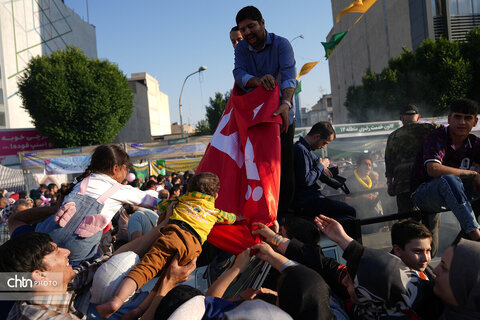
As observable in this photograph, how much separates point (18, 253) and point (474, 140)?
11.3 feet

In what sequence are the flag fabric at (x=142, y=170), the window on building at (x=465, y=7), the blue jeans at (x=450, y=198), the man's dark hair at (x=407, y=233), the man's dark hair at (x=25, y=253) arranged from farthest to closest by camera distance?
the window on building at (x=465, y=7), the flag fabric at (x=142, y=170), the blue jeans at (x=450, y=198), the man's dark hair at (x=407, y=233), the man's dark hair at (x=25, y=253)

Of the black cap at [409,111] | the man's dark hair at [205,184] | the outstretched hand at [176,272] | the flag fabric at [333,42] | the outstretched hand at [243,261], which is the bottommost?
the outstretched hand at [176,272]

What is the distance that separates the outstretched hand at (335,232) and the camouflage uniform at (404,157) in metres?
1.86

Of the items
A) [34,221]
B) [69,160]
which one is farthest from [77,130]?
[34,221]

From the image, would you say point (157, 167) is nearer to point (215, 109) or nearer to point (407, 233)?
point (407, 233)

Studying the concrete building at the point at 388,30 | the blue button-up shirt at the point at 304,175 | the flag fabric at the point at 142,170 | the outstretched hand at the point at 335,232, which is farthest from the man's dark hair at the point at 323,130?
the concrete building at the point at 388,30

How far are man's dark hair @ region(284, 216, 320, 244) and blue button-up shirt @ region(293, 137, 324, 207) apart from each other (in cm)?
35

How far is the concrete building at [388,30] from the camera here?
28.3 m

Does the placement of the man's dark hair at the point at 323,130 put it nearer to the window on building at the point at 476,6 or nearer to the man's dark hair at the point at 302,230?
the man's dark hair at the point at 302,230

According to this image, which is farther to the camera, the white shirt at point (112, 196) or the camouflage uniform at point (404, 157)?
the camouflage uniform at point (404, 157)

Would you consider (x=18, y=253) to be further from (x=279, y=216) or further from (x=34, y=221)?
(x=279, y=216)

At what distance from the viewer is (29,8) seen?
37.6 meters

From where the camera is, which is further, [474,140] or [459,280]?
[474,140]

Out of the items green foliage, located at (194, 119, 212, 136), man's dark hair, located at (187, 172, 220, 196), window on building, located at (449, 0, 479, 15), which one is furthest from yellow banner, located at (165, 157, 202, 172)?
green foliage, located at (194, 119, 212, 136)
